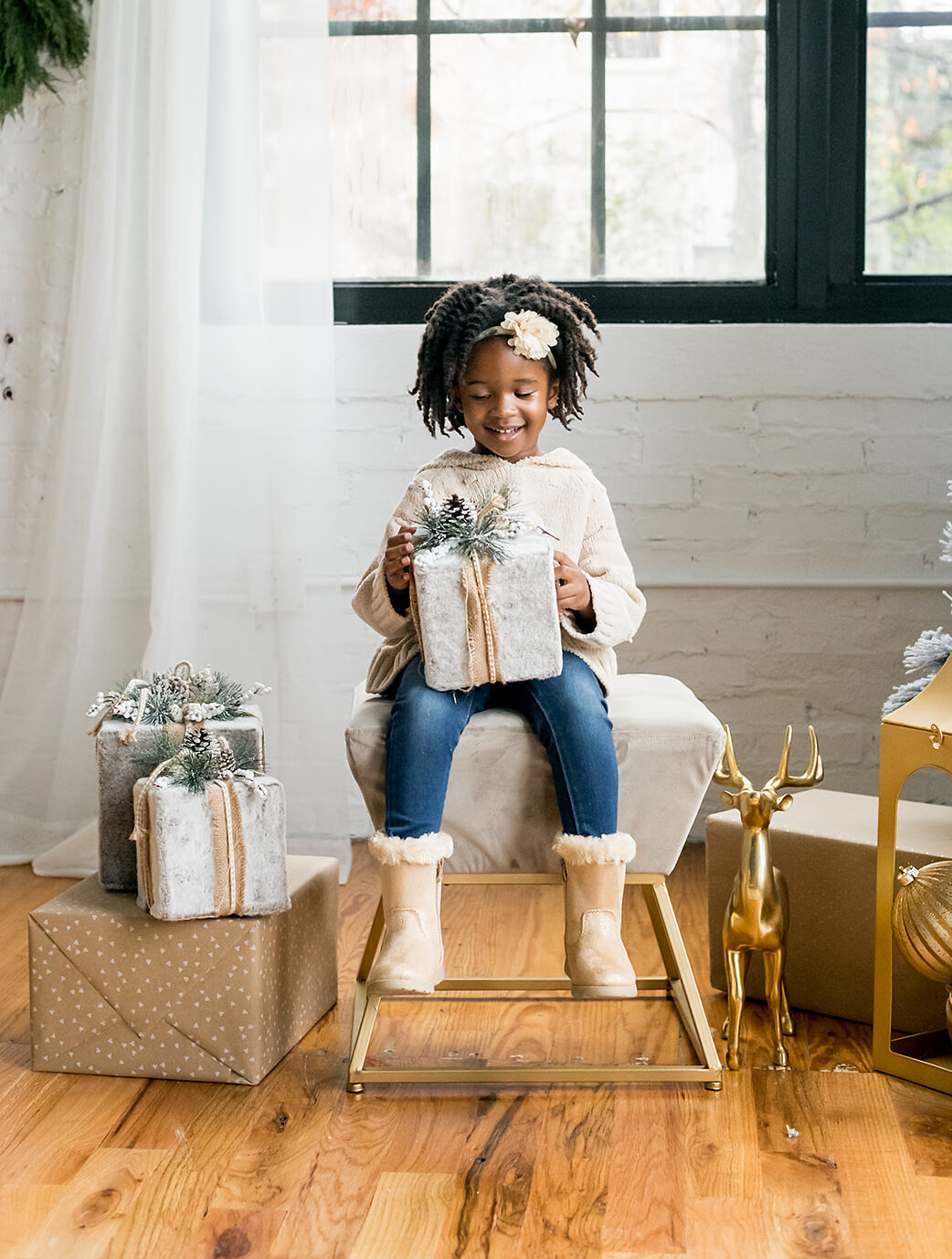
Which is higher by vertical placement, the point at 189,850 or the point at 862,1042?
the point at 189,850

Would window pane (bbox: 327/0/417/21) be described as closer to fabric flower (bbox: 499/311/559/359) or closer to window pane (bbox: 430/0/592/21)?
window pane (bbox: 430/0/592/21)

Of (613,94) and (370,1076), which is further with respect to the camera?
(613,94)

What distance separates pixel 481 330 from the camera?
175cm

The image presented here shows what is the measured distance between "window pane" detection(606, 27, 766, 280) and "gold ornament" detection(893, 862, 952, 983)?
146cm

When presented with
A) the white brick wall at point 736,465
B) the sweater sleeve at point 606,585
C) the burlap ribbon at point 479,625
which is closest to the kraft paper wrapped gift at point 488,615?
the burlap ribbon at point 479,625

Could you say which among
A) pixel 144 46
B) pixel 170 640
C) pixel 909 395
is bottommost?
pixel 170 640

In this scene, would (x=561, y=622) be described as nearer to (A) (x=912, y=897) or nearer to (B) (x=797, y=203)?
(A) (x=912, y=897)

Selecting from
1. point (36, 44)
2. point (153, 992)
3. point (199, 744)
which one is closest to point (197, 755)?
point (199, 744)

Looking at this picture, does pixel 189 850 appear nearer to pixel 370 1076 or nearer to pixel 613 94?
pixel 370 1076

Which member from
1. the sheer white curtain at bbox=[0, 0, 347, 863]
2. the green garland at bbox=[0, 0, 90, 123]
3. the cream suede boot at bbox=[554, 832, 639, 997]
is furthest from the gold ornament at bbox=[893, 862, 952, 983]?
the green garland at bbox=[0, 0, 90, 123]

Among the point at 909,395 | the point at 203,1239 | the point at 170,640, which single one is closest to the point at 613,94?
the point at 909,395

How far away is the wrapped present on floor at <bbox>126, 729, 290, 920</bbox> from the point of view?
1574mm

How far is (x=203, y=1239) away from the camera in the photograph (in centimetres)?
129

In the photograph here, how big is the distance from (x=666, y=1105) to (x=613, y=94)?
1.94 m
